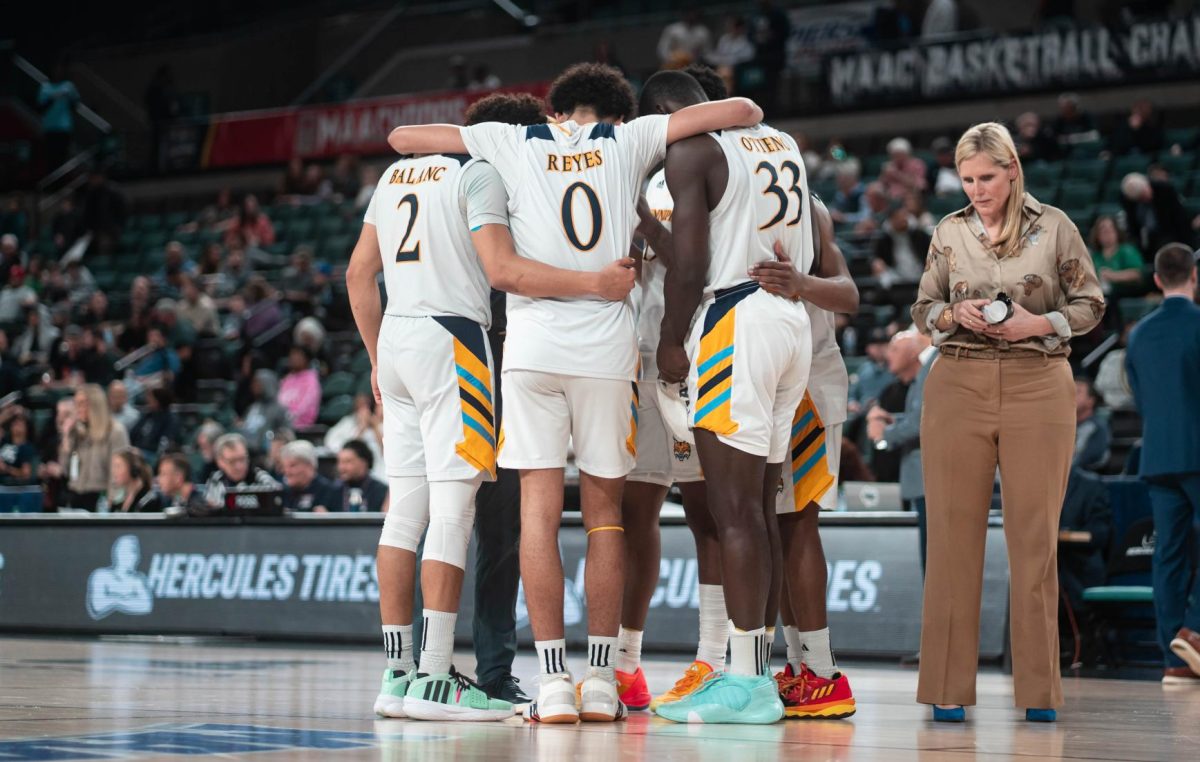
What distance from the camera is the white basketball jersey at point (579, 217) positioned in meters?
5.13

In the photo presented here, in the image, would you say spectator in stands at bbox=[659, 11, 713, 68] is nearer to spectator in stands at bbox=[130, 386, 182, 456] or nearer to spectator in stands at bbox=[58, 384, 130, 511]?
spectator in stands at bbox=[130, 386, 182, 456]

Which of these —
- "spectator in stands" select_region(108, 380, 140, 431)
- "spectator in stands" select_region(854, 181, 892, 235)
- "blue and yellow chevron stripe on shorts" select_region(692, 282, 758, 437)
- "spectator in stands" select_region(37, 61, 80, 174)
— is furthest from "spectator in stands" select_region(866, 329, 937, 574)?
"spectator in stands" select_region(37, 61, 80, 174)

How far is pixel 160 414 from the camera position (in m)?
15.7

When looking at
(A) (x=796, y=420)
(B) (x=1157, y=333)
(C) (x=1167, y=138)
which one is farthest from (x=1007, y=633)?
(C) (x=1167, y=138)

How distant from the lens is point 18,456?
15.0 m

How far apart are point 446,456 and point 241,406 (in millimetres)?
11534

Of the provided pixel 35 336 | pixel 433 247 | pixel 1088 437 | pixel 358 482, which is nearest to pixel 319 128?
pixel 35 336

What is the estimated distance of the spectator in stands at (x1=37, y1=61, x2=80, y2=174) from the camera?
2533 centimetres

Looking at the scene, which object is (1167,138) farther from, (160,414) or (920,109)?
(160,414)

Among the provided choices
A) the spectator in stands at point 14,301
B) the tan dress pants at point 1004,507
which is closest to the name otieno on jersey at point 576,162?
the tan dress pants at point 1004,507

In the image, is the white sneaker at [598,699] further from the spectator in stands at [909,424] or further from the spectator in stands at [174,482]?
the spectator in stands at [174,482]

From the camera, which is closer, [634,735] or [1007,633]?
[634,735]

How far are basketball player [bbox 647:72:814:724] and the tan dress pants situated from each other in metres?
0.53

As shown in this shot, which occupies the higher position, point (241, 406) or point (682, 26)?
point (682, 26)
